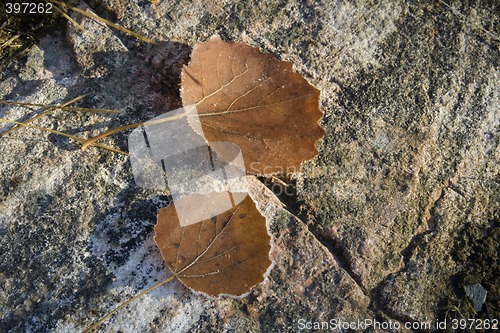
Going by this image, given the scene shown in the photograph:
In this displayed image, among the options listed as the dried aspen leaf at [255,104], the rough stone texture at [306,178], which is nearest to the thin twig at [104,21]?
the rough stone texture at [306,178]

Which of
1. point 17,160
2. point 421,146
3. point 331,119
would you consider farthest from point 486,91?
point 17,160

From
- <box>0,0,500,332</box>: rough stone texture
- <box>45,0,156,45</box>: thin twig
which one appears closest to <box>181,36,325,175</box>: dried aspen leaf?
<box>0,0,500,332</box>: rough stone texture

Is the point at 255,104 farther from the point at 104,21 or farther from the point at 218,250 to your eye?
the point at 104,21

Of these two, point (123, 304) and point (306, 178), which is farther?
point (306, 178)

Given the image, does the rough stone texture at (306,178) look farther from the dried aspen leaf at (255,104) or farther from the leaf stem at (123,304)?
the dried aspen leaf at (255,104)

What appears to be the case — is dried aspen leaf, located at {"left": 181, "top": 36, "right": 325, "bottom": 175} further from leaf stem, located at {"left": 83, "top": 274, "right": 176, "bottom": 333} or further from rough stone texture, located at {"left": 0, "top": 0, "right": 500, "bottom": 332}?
leaf stem, located at {"left": 83, "top": 274, "right": 176, "bottom": 333}

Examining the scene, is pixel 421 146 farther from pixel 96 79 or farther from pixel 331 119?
pixel 96 79

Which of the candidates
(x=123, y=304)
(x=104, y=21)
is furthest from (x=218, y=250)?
(x=104, y=21)
